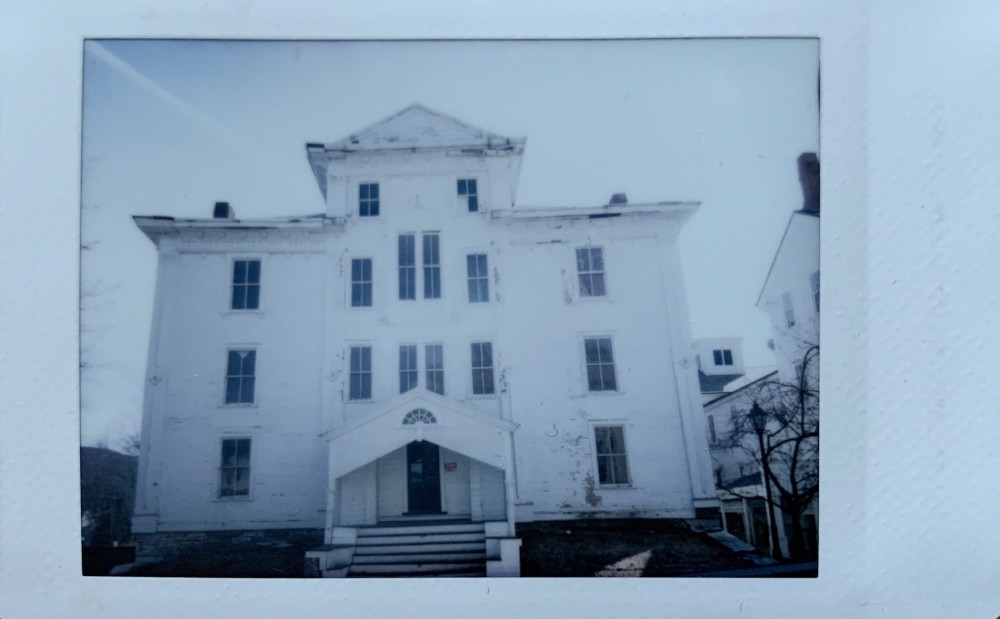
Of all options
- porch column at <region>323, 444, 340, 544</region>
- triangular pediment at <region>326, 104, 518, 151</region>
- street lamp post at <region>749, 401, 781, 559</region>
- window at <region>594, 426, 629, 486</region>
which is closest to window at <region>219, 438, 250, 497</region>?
porch column at <region>323, 444, 340, 544</region>

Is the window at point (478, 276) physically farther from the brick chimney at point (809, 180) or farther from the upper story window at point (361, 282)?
the brick chimney at point (809, 180)

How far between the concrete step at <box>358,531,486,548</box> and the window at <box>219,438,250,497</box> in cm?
42

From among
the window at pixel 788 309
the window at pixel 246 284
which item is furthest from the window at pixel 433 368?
the window at pixel 788 309

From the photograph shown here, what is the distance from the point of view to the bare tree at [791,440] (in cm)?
182

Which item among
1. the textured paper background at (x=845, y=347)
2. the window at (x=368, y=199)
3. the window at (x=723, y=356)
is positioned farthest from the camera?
the window at (x=368, y=199)

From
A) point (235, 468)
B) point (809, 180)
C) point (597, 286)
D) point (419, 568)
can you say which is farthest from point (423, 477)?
point (809, 180)

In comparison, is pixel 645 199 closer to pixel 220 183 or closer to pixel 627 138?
pixel 627 138

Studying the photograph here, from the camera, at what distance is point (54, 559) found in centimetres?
177

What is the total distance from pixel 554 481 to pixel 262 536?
932 millimetres

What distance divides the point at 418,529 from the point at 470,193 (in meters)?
1.10

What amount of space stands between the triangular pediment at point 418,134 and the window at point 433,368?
67 centimetres

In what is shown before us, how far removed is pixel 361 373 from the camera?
1.90 m

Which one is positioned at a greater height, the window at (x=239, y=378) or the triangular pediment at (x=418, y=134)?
the triangular pediment at (x=418, y=134)

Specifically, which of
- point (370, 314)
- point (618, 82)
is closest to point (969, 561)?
point (618, 82)
